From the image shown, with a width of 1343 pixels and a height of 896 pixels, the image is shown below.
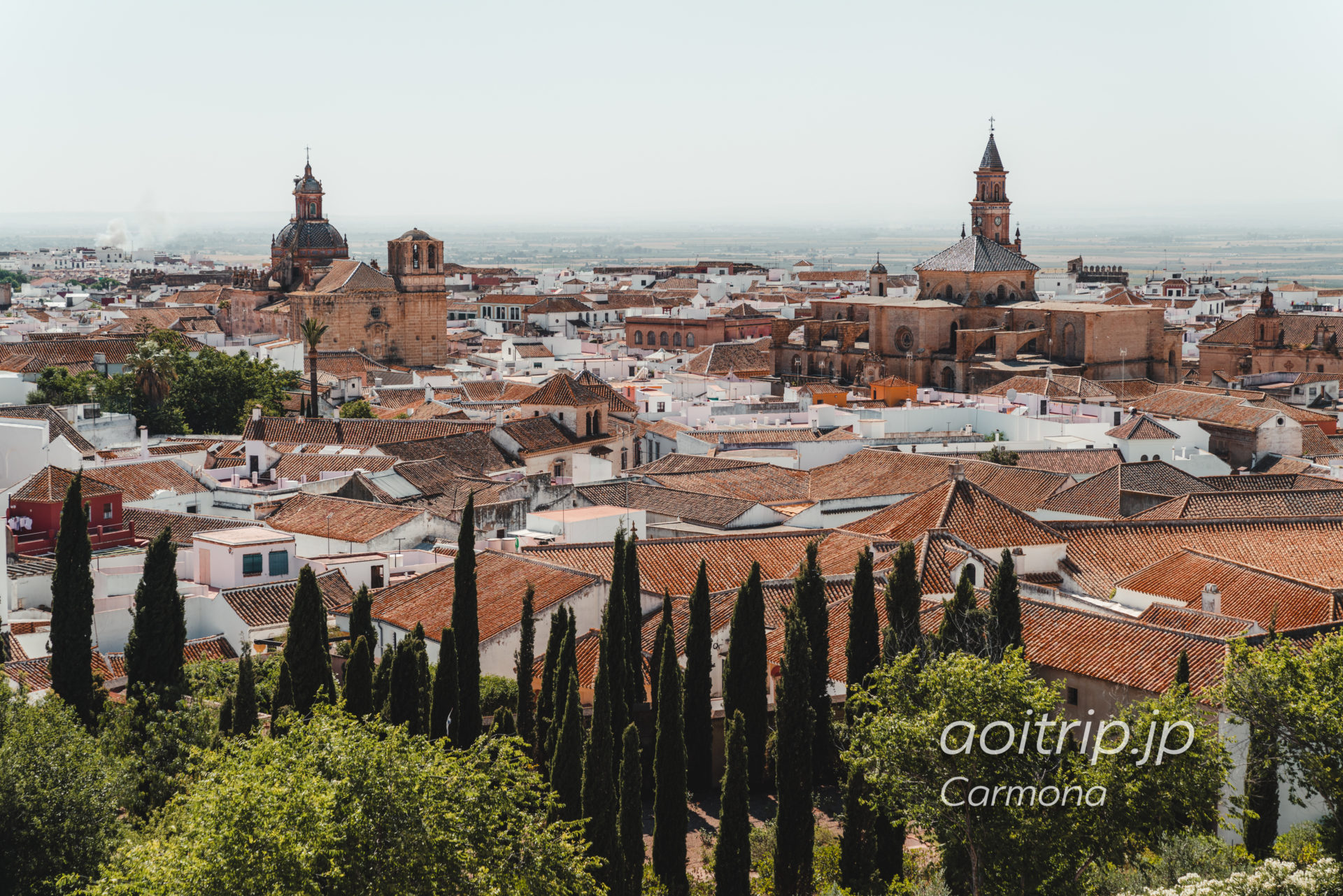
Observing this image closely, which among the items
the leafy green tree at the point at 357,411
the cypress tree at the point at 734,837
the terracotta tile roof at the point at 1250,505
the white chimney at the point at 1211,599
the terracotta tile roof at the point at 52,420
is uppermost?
the terracotta tile roof at the point at 52,420

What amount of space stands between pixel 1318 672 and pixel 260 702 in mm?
11744

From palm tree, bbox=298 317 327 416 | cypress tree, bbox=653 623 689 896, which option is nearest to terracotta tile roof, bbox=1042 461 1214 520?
cypress tree, bbox=653 623 689 896

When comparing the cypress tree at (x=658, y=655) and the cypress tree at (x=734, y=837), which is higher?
the cypress tree at (x=658, y=655)

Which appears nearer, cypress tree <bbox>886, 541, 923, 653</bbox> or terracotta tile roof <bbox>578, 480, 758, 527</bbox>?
cypress tree <bbox>886, 541, 923, 653</bbox>

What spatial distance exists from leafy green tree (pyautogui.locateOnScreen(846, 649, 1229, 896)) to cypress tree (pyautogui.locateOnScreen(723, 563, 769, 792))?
3768 millimetres

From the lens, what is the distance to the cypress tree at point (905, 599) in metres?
18.7

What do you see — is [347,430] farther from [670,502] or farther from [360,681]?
[360,681]

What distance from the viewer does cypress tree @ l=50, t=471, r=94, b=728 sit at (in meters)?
18.8

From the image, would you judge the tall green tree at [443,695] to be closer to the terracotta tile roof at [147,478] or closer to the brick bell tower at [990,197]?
the terracotta tile roof at [147,478]

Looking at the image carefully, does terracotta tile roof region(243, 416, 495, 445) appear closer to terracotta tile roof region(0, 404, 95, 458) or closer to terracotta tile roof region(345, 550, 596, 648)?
terracotta tile roof region(0, 404, 95, 458)

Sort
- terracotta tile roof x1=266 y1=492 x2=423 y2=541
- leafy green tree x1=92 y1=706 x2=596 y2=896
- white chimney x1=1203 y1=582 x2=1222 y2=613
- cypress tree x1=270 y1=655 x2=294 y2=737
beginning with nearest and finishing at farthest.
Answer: leafy green tree x1=92 y1=706 x2=596 y2=896, cypress tree x1=270 y1=655 x2=294 y2=737, white chimney x1=1203 y1=582 x2=1222 y2=613, terracotta tile roof x1=266 y1=492 x2=423 y2=541

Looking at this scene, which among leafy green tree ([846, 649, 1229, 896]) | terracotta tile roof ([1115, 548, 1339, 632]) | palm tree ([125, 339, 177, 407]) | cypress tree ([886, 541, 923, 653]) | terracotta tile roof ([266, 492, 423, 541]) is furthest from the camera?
palm tree ([125, 339, 177, 407])

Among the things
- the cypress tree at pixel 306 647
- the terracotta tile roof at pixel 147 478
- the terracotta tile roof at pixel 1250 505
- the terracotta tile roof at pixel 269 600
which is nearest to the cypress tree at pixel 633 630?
the cypress tree at pixel 306 647

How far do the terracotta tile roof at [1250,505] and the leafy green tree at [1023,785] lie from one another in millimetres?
13729
